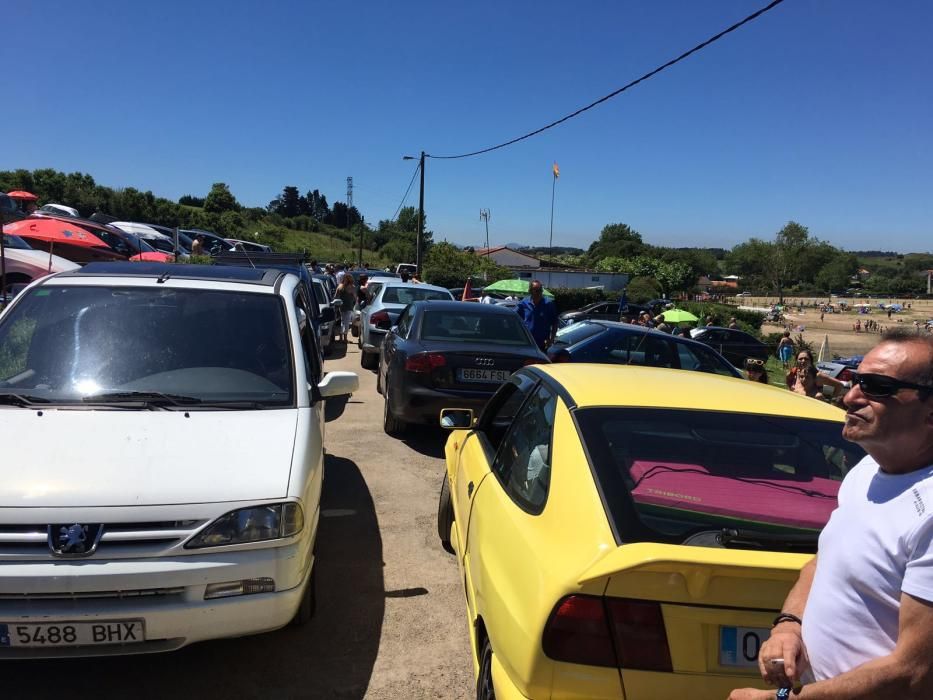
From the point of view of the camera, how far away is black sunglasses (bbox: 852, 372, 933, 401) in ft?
4.96

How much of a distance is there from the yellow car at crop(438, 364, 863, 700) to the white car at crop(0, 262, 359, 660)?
3.25ft

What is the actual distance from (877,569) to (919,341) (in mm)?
572

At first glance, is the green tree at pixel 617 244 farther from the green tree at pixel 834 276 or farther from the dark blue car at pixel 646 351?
the dark blue car at pixel 646 351

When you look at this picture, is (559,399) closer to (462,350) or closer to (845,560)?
(845,560)

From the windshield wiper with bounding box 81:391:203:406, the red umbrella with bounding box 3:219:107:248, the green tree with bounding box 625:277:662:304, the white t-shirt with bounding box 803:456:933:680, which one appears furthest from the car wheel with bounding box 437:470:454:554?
the green tree with bounding box 625:277:662:304

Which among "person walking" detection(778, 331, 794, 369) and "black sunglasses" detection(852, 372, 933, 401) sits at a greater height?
"black sunglasses" detection(852, 372, 933, 401)

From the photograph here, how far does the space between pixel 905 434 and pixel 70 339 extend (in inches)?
158

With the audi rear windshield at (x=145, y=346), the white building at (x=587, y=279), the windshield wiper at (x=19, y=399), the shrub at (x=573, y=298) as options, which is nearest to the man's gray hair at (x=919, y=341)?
the audi rear windshield at (x=145, y=346)

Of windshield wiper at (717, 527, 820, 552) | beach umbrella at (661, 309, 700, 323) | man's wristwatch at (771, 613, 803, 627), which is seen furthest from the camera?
beach umbrella at (661, 309, 700, 323)

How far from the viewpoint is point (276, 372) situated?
3930 millimetres

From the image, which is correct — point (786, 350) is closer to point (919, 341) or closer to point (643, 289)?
point (919, 341)

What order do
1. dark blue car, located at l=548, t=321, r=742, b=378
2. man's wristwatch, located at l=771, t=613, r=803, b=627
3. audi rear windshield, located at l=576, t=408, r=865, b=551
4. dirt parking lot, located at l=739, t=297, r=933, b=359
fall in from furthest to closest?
dirt parking lot, located at l=739, t=297, r=933, b=359 < dark blue car, located at l=548, t=321, r=742, b=378 < audi rear windshield, located at l=576, t=408, r=865, b=551 < man's wristwatch, located at l=771, t=613, r=803, b=627

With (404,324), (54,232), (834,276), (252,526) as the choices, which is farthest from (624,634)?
(834,276)

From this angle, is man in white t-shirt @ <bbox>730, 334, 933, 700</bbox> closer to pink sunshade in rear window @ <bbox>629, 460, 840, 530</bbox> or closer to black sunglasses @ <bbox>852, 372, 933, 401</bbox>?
black sunglasses @ <bbox>852, 372, 933, 401</bbox>
